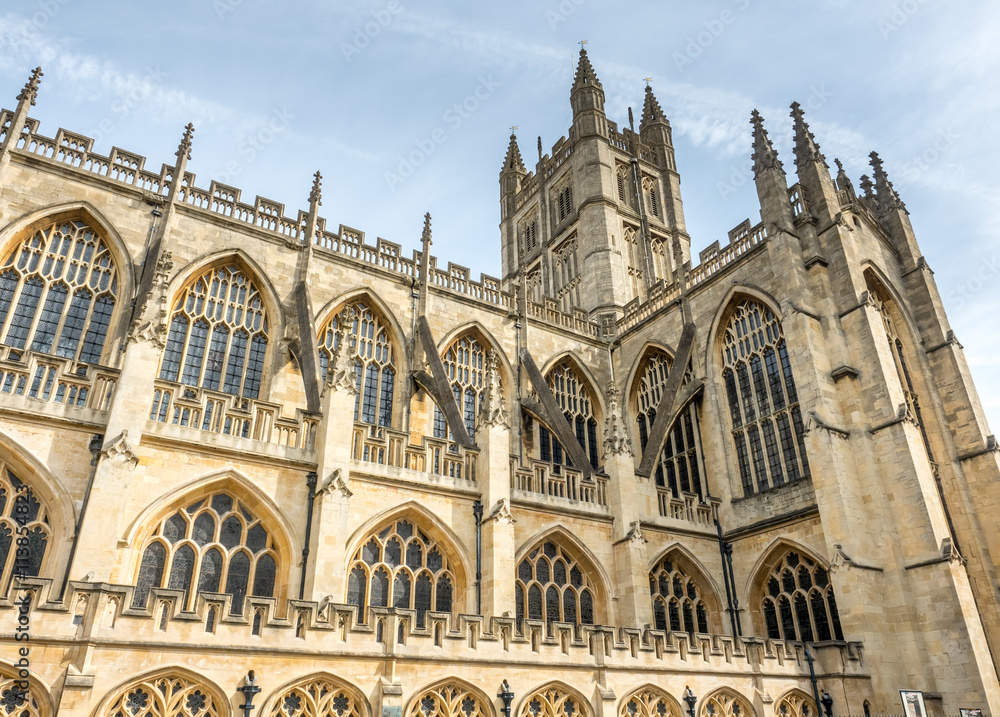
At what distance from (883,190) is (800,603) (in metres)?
14.5

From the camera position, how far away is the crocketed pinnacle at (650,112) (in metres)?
38.3

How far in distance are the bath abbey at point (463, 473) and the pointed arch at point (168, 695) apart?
36 millimetres

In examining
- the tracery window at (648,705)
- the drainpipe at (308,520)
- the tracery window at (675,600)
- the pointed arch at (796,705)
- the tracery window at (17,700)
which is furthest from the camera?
the tracery window at (675,600)

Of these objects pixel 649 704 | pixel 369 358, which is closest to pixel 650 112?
pixel 369 358

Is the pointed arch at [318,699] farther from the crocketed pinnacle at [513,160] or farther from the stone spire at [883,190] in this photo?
the crocketed pinnacle at [513,160]

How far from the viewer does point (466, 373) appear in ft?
69.5

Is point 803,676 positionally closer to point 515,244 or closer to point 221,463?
point 221,463

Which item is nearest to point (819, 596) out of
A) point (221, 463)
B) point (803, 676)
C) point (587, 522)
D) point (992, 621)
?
point (803, 676)

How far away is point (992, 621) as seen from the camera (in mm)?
16391

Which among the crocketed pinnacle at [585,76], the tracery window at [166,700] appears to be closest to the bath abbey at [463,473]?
the tracery window at [166,700]

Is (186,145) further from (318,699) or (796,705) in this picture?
(796,705)

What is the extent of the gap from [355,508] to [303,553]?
1.36m

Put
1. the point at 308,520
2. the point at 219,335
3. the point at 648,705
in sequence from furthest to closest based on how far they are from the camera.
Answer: the point at 219,335 → the point at 308,520 → the point at 648,705

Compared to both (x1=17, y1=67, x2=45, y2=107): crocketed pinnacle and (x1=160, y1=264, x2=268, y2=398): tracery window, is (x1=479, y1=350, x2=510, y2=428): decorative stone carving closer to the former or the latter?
(x1=160, y1=264, x2=268, y2=398): tracery window
